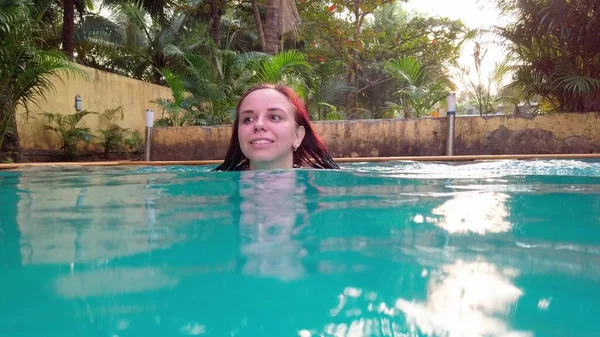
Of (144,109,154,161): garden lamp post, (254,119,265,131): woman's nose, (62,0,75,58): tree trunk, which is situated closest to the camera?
(254,119,265,131): woman's nose

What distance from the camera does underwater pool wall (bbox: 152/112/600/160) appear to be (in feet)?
22.5

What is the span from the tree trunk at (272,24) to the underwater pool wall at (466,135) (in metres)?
2.20

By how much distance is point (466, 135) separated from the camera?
6.93 metres

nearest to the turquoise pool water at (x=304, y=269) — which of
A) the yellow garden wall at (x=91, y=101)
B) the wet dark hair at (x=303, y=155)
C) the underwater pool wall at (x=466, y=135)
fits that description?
the wet dark hair at (x=303, y=155)

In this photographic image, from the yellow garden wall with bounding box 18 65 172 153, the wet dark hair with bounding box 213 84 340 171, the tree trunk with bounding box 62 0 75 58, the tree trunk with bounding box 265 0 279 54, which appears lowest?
the wet dark hair with bounding box 213 84 340 171

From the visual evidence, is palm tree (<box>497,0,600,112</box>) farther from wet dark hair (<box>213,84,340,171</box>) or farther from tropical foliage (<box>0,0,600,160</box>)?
wet dark hair (<box>213,84,340,171</box>)

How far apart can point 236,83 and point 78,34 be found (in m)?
9.77

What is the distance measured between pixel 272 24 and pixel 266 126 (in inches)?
217

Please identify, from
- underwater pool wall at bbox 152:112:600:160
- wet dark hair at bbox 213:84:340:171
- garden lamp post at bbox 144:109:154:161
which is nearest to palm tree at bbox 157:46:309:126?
garden lamp post at bbox 144:109:154:161

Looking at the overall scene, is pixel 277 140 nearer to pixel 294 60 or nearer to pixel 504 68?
pixel 294 60

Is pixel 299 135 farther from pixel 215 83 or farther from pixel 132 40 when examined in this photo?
pixel 132 40

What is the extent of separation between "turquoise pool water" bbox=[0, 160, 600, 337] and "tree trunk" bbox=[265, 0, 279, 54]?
6.68 metres

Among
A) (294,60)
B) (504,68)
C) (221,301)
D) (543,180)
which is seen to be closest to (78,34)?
(294,60)

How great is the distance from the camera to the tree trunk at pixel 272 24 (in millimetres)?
7908
